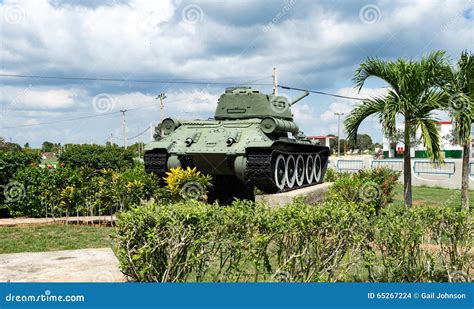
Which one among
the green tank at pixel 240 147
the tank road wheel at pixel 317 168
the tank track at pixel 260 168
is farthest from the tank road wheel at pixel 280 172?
the tank road wheel at pixel 317 168

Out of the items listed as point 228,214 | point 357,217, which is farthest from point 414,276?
point 228,214

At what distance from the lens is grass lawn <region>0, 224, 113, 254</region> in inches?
311

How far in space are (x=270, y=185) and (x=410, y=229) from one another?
6.57 metres

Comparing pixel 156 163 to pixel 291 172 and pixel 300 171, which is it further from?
pixel 300 171

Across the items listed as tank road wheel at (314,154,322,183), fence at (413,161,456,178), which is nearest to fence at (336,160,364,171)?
fence at (413,161,456,178)

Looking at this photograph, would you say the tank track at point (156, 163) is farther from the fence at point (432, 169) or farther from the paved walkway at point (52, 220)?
the fence at point (432, 169)

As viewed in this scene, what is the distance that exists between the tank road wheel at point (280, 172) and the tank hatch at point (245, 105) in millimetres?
1963

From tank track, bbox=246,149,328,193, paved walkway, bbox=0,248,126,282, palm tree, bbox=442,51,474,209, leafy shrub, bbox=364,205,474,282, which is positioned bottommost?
paved walkway, bbox=0,248,126,282

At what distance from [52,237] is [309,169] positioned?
28.4 ft

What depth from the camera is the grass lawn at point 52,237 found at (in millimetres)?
7910

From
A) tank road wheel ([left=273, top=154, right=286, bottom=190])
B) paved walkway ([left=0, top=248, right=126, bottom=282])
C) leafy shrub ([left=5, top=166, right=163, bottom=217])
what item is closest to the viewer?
paved walkway ([left=0, top=248, right=126, bottom=282])

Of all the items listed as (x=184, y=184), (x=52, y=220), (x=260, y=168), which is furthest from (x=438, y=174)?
(x=52, y=220)

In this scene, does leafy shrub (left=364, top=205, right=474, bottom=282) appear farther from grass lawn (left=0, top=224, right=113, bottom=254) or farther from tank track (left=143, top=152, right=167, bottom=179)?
tank track (left=143, top=152, right=167, bottom=179)

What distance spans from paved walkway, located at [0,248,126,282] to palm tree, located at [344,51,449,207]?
229 inches
